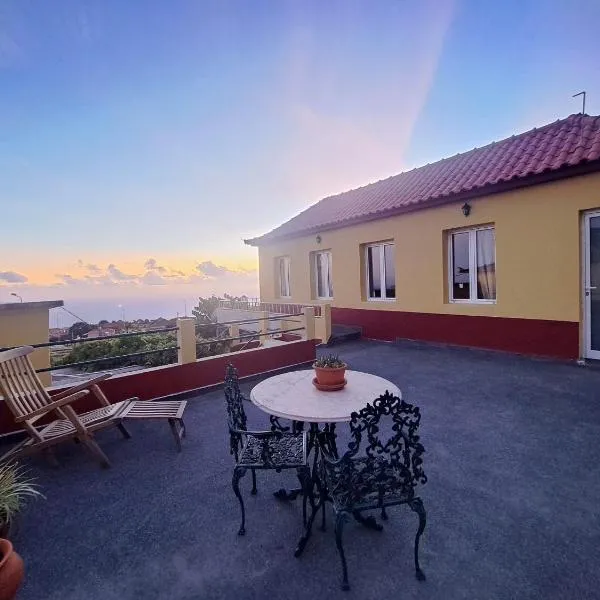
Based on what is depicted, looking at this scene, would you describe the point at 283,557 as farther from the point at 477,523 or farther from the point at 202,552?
the point at 477,523

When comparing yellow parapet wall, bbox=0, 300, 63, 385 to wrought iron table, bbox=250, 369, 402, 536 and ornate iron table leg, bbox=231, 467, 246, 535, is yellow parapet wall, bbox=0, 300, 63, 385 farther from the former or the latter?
ornate iron table leg, bbox=231, 467, 246, 535

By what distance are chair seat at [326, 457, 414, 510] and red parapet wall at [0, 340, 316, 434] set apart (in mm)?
3910

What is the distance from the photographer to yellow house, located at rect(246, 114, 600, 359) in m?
6.37

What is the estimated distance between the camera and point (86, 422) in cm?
380

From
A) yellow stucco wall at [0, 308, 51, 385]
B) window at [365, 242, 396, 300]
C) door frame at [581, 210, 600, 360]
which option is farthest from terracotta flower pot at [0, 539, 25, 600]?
window at [365, 242, 396, 300]

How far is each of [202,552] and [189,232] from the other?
1412cm

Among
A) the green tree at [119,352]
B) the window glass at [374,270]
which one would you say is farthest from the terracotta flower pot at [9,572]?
the window glass at [374,270]

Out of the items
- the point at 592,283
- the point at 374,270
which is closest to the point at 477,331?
the point at 592,283

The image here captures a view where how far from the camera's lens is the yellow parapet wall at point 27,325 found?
5.13m

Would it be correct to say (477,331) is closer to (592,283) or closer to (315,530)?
(592,283)

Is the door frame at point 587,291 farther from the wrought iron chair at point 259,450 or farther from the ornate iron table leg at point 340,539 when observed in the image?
the ornate iron table leg at point 340,539

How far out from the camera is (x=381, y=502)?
2070 mm

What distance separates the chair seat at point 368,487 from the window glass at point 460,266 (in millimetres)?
6967

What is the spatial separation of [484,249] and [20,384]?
840 cm
